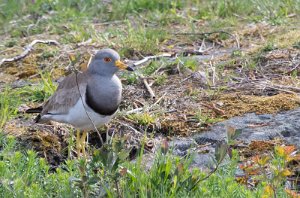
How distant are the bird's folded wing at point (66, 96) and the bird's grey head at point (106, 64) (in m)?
0.12

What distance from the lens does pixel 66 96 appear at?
6.46 m

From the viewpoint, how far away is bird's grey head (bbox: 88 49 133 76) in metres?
6.52

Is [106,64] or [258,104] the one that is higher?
[106,64]

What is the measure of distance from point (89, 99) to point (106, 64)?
420 mm

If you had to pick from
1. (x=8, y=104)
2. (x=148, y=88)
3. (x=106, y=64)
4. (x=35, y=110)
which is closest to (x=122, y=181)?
(x=106, y=64)

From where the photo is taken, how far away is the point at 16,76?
8336mm

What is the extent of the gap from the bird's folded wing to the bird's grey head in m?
0.12

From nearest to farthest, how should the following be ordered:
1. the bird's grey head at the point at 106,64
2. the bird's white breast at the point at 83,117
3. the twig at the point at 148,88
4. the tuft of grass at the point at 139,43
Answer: the bird's white breast at the point at 83,117 → the bird's grey head at the point at 106,64 → the twig at the point at 148,88 → the tuft of grass at the point at 139,43

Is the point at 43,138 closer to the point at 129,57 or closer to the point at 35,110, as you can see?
the point at 35,110

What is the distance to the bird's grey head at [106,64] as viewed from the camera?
257 inches

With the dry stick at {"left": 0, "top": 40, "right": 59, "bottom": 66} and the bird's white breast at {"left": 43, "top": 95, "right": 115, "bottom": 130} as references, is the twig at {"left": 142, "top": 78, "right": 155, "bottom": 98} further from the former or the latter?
the dry stick at {"left": 0, "top": 40, "right": 59, "bottom": 66}

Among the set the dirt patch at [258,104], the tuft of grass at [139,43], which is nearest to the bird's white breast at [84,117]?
the dirt patch at [258,104]

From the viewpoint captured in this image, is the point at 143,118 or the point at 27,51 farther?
the point at 27,51

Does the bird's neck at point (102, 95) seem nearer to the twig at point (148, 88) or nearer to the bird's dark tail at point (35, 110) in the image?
the bird's dark tail at point (35, 110)
